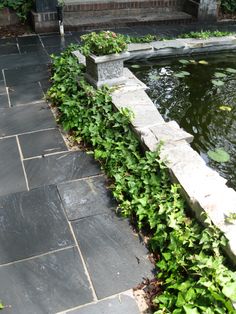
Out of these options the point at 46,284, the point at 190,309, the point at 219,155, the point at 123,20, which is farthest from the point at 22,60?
the point at 190,309

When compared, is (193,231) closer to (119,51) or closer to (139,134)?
(139,134)

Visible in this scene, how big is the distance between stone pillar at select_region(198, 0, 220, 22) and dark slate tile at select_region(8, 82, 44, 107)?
13.8ft

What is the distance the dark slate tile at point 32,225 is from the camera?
2.36 meters

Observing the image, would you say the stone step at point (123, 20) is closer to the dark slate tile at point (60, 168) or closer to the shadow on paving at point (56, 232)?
the shadow on paving at point (56, 232)

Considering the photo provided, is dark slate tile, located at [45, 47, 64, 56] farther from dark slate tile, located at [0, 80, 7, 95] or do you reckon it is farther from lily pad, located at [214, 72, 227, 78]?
lily pad, located at [214, 72, 227, 78]

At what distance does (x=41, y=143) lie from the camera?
3.45 meters

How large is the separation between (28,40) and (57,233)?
4.44m

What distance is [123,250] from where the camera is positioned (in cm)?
237

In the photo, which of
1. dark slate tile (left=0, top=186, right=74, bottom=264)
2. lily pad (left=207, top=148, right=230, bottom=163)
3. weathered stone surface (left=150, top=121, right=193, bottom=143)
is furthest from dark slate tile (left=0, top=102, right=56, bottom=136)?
lily pad (left=207, top=148, right=230, bottom=163)

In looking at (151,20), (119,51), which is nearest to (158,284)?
(119,51)

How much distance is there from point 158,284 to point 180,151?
1093 mm

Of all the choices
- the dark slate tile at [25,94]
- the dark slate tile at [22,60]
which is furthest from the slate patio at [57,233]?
the dark slate tile at [22,60]

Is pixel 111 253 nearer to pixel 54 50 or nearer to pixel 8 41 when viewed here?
pixel 54 50

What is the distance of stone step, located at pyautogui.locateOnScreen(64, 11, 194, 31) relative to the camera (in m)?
6.54
